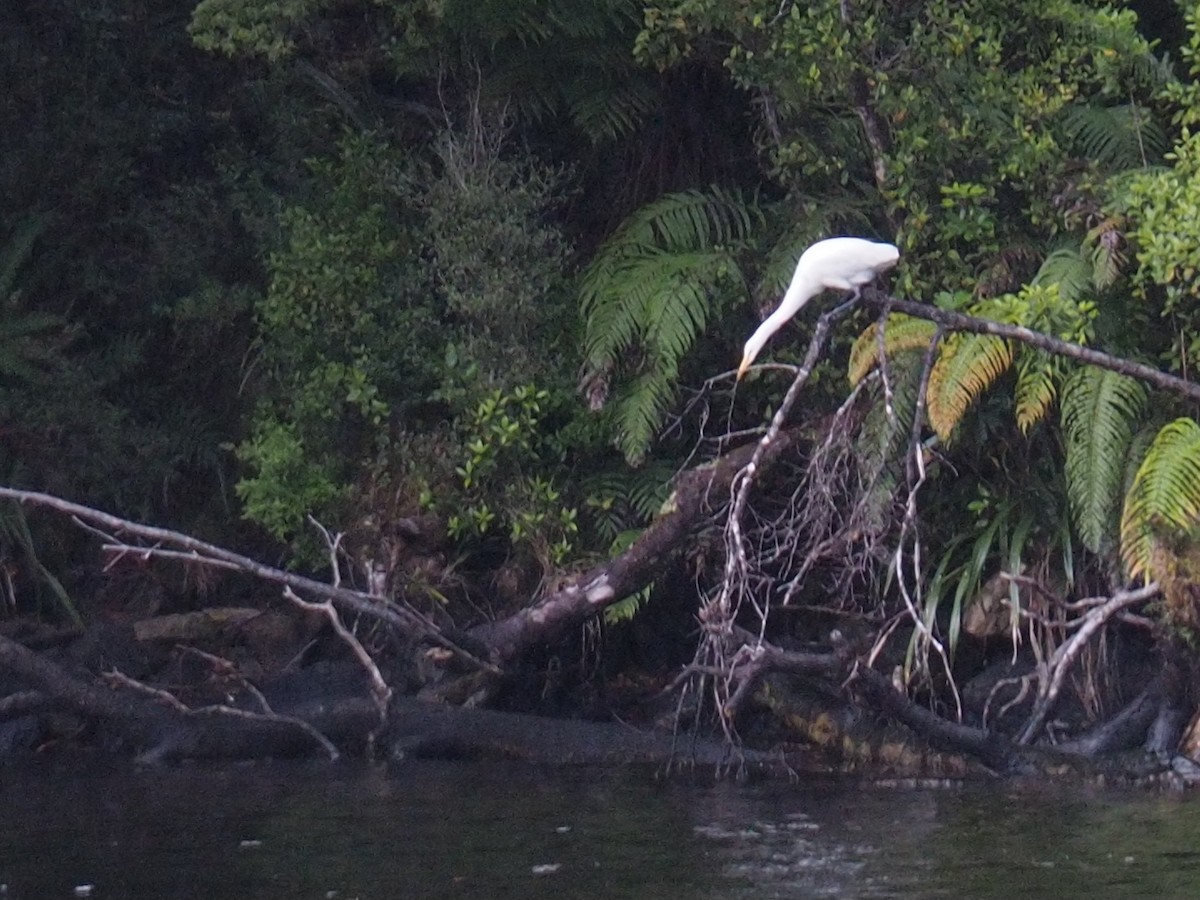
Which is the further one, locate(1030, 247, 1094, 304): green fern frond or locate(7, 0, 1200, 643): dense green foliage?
locate(7, 0, 1200, 643): dense green foliage

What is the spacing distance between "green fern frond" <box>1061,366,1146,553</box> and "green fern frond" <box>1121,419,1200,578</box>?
0.14 m

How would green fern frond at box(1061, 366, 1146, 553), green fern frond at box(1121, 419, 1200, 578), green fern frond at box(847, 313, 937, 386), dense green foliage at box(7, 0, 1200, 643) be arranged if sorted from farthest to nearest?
dense green foliage at box(7, 0, 1200, 643) → green fern frond at box(847, 313, 937, 386) → green fern frond at box(1061, 366, 1146, 553) → green fern frond at box(1121, 419, 1200, 578)

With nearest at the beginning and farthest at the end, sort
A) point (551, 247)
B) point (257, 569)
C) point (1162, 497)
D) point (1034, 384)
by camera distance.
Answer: point (1162, 497), point (257, 569), point (1034, 384), point (551, 247)

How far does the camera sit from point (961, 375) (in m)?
7.84

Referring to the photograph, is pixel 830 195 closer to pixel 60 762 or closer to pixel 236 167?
pixel 236 167

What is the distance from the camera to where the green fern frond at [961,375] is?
7.78 metres

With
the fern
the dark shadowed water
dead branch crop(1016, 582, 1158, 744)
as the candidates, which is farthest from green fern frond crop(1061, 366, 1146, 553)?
the fern

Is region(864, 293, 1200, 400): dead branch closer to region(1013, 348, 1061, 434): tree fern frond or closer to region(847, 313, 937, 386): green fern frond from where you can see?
region(1013, 348, 1061, 434): tree fern frond

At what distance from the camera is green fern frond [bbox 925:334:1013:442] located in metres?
7.78

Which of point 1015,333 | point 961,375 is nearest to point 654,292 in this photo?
point 961,375

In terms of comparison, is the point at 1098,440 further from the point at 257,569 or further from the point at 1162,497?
the point at 257,569

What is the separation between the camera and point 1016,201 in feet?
29.8

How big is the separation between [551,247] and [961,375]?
2.93m

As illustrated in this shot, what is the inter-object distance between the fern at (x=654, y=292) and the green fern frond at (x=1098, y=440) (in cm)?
198
